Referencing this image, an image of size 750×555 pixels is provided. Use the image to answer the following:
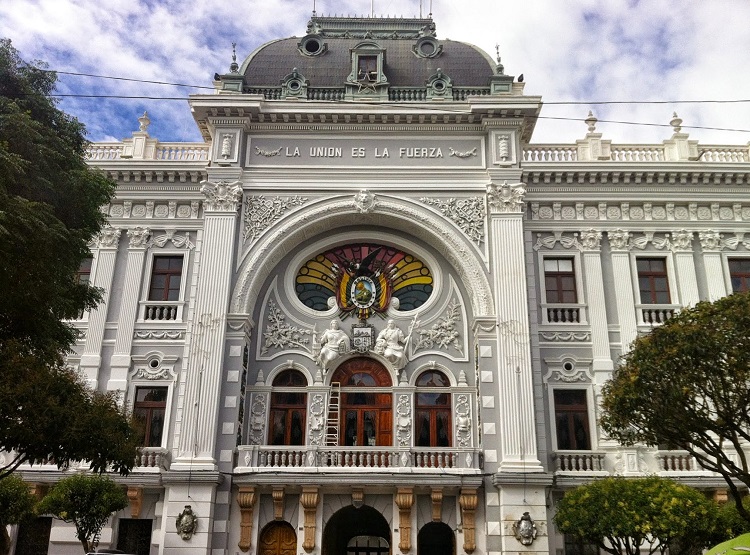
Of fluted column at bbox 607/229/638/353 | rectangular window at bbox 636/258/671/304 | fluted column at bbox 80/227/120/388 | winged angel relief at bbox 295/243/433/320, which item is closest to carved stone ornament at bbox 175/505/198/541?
fluted column at bbox 80/227/120/388

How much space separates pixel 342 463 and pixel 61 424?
33.1 ft

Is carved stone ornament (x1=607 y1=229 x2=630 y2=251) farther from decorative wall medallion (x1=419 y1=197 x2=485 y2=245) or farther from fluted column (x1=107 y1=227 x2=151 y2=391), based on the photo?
fluted column (x1=107 y1=227 x2=151 y2=391)

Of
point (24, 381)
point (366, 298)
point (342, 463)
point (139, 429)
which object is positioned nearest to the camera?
point (24, 381)

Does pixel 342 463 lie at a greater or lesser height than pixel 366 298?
lesser

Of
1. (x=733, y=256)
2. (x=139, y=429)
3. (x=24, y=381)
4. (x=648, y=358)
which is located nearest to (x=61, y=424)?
(x=24, y=381)

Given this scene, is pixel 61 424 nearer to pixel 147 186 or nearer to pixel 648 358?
pixel 648 358

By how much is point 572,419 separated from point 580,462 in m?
1.57

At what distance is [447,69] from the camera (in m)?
27.9

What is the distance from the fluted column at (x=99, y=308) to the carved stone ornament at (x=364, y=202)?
26.9 ft

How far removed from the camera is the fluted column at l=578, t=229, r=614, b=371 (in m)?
23.7

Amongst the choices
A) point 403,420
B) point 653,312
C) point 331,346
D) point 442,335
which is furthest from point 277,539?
point 653,312

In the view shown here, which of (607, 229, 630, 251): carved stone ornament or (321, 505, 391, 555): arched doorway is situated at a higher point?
(607, 229, 630, 251): carved stone ornament

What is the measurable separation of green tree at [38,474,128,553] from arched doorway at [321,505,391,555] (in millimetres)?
7633

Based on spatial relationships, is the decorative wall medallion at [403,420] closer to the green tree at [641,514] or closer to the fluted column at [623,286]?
the green tree at [641,514]
